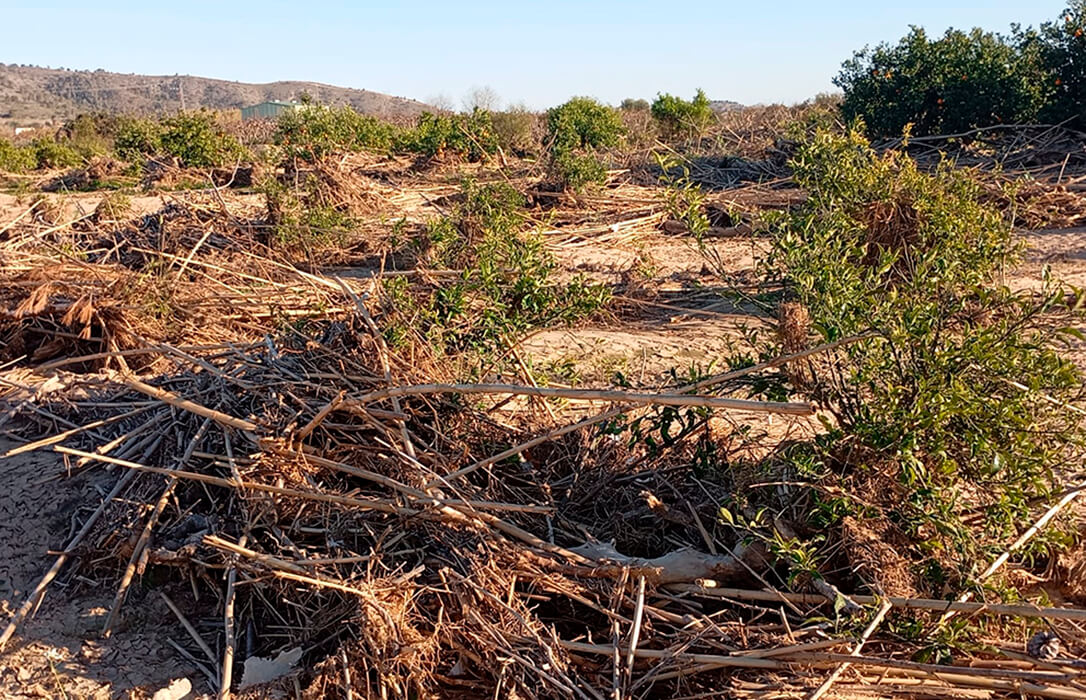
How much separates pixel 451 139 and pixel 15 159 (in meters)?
8.48

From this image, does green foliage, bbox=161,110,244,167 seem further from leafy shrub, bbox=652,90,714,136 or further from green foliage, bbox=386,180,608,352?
green foliage, bbox=386,180,608,352

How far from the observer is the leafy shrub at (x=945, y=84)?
12438mm

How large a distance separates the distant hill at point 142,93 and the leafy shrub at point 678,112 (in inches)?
1799

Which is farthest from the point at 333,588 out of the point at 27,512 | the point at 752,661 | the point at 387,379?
the point at 27,512

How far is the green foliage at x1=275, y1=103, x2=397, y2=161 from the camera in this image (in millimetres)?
13641

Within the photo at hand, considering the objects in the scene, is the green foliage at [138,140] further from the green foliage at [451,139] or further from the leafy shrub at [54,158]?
the green foliage at [451,139]

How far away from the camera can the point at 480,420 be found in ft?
12.0

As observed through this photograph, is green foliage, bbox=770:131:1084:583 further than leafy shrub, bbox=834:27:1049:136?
No

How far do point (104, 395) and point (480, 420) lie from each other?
7.52 ft

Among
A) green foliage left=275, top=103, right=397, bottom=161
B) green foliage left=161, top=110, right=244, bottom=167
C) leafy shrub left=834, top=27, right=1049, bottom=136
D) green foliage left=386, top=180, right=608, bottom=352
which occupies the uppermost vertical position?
leafy shrub left=834, top=27, right=1049, bottom=136

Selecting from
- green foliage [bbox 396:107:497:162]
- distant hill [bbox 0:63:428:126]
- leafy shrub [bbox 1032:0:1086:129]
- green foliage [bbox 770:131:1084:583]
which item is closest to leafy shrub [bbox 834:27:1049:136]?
leafy shrub [bbox 1032:0:1086:129]

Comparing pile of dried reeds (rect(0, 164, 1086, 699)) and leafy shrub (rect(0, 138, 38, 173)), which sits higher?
leafy shrub (rect(0, 138, 38, 173))

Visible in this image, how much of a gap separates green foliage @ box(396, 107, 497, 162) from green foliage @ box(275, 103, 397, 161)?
0.57 meters

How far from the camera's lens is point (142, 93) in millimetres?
70000
